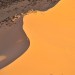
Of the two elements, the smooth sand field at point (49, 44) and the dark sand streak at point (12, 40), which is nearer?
the smooth sand field at point (49, 44)

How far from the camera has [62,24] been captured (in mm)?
8055

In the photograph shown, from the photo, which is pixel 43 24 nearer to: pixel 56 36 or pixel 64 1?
pixel 56 36

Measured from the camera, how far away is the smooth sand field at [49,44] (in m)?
6.74

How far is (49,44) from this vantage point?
24.0ft

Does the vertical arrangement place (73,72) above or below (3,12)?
above

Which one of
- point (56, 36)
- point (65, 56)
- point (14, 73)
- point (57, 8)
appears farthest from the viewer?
point (57, 8)

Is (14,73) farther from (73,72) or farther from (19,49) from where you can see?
(73,72)

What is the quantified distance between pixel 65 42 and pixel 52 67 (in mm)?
948

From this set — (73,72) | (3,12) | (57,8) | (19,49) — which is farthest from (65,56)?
(3,12)

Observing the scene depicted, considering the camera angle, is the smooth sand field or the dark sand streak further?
the dark sand streak

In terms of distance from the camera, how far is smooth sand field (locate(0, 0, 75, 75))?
6742mm

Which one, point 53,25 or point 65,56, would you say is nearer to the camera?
point 65,56

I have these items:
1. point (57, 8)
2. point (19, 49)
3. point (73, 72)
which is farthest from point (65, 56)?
point (57, 8)

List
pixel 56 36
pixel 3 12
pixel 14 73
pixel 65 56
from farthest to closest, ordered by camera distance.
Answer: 1. pixel 3 12
2. pixel 56 36
3. pixel 65 56
4. pixel 14 73
